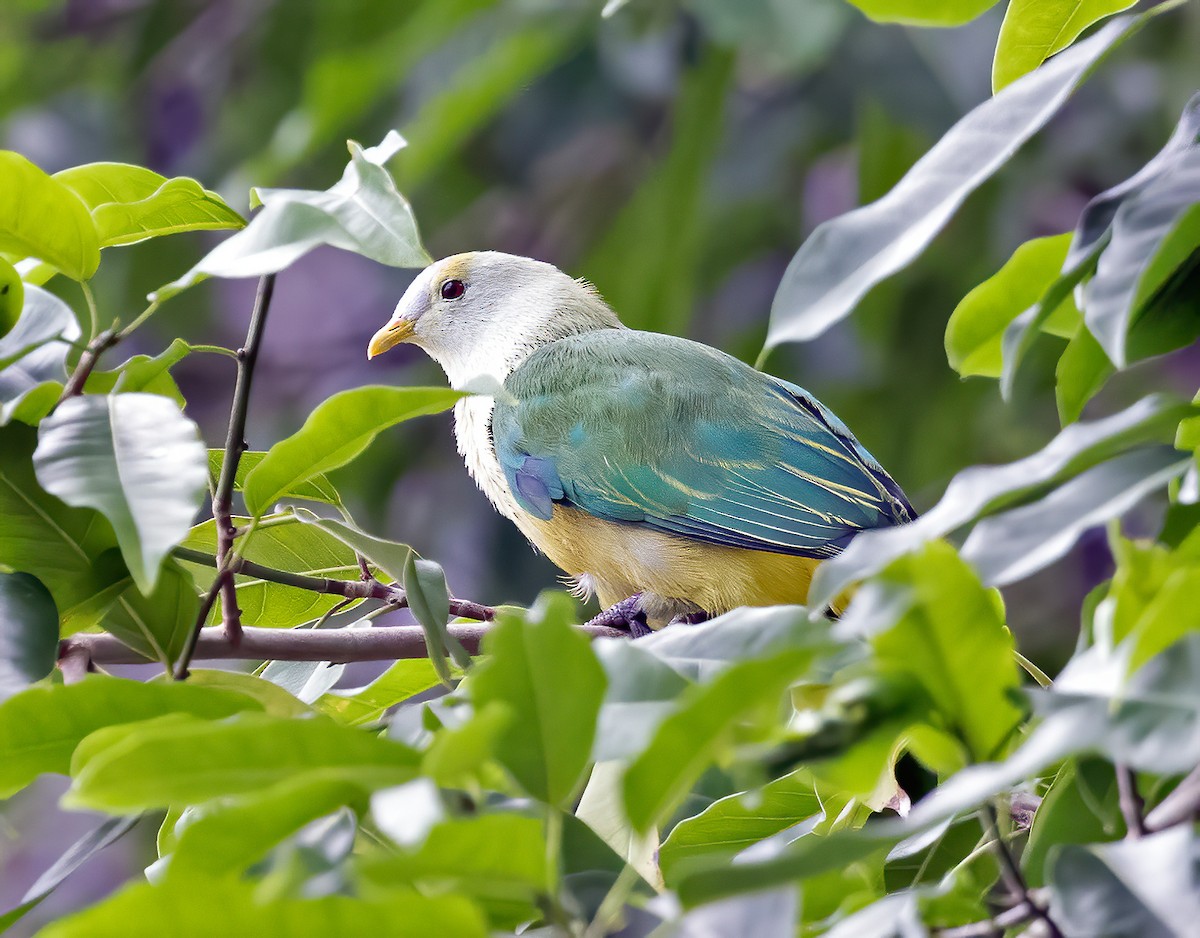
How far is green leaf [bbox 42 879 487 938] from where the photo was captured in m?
0.71

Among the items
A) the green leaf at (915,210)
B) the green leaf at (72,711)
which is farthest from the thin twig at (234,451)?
the green leaf at (915,210)

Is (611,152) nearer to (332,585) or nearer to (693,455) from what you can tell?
(693,455)

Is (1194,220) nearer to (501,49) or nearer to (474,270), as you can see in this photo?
(474,270)

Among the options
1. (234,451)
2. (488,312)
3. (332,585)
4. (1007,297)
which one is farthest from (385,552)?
(488,312)

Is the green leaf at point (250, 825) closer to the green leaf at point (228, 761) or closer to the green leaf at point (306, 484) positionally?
the green leaf at point (228, 761)

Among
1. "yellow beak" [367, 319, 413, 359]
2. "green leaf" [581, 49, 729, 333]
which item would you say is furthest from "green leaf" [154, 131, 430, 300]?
"green leaf" [581, 49, 729, 333]

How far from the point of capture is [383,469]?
19.3 ft

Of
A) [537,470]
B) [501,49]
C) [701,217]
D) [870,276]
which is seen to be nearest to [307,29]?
[501,49]

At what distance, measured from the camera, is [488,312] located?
3.66 m

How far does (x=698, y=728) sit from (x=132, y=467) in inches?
25.8

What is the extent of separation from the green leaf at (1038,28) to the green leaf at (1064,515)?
630mm

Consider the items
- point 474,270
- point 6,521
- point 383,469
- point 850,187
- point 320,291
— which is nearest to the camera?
point 6,521

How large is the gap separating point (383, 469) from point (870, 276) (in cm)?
496

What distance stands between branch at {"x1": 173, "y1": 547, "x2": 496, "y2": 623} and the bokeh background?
8.34 ft
